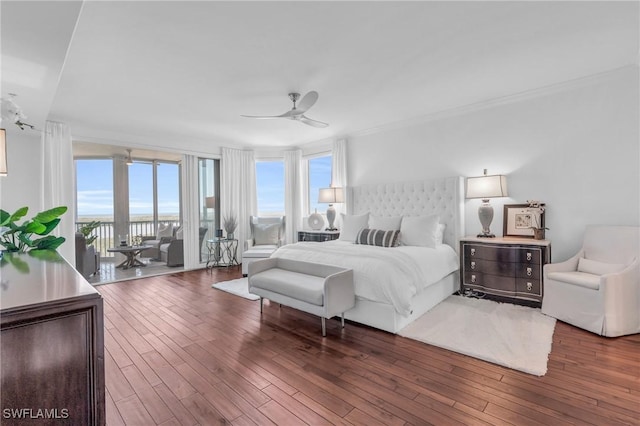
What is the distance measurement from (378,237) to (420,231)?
1.88 ft

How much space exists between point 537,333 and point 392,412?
1.94 meters

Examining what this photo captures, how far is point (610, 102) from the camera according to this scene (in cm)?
339

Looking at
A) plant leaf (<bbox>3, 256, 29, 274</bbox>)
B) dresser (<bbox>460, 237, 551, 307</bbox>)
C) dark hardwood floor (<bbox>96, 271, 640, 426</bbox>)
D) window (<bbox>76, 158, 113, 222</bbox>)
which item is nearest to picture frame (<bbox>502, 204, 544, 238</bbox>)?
dresser (<bbox>460, 237, 551, 307</bbox>)

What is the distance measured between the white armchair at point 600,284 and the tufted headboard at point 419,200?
4.26 feet

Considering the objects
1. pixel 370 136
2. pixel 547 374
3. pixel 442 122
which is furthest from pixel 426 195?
pixel 547 374

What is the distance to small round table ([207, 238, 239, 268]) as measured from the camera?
21.5 feet

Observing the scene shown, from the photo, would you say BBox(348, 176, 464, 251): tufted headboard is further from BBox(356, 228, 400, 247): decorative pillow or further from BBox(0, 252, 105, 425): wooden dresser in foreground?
BBox(0, 252, 105, 425): wooden dresser in foreground

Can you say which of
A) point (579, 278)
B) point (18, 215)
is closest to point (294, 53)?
point (18, 215)

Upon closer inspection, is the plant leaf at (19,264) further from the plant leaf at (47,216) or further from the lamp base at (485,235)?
the lamp base at (485,235)

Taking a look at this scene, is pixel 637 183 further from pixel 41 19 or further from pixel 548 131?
pixel 41 19

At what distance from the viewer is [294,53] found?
2785mm

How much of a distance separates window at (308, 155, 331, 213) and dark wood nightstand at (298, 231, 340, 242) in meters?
0.79

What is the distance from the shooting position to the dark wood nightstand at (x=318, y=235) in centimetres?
559

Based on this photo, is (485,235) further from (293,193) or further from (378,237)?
(293,193)
